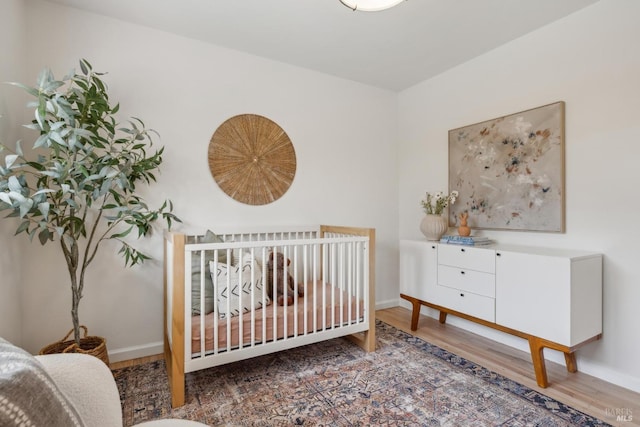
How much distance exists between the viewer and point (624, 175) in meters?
1.92

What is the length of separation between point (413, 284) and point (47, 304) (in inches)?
109

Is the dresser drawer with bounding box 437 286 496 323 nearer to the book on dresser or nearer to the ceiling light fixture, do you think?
the book on dresser

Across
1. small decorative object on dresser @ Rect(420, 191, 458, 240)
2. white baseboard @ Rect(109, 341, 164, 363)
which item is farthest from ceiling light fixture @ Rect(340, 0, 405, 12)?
white baseboard @ Rect(109, 341, 164, 363)

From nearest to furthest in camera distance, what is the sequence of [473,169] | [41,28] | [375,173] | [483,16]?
[41,28], [483,16], [473,169], [375,173]

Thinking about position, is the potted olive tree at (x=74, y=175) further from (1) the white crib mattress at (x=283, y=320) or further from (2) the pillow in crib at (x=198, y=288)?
(1) the white crib mattress at (x=283, y=320)

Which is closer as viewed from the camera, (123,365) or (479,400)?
(479,400)

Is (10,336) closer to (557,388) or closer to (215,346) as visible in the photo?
(215,346)

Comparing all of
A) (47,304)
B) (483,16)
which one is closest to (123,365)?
(47,304)

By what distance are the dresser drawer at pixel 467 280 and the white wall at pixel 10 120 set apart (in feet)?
9.43

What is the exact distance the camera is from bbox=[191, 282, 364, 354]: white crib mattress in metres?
1.85

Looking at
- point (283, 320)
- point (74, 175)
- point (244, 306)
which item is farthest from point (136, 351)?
point (74, 175)

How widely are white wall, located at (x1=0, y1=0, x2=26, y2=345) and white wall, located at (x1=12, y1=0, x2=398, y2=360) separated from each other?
106mm

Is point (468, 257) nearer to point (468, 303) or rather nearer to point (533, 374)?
point (468, 303)

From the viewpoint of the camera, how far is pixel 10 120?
178 cm
